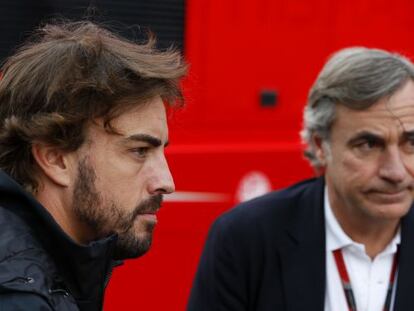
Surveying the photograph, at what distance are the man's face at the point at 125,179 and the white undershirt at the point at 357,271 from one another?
0.98 m

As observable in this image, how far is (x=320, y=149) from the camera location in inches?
126

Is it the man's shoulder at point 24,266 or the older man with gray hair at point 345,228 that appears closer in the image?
the man's shoulder at point 24,266

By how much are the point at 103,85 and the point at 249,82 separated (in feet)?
6.92

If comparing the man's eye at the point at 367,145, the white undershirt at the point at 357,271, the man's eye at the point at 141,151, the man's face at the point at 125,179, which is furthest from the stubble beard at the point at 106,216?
the man's eye at the point at 367,145

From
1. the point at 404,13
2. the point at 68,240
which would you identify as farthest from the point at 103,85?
the point at 404,13

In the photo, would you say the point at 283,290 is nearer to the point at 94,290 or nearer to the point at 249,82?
→ the point at 94,290

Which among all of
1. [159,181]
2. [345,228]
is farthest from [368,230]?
[159,181]

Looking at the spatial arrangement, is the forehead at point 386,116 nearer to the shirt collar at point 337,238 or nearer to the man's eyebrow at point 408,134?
the man's eyebrow at point 408,134

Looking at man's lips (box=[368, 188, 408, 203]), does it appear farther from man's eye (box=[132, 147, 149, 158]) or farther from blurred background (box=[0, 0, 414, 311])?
blurred background (box=[0, 0, 414, 311])

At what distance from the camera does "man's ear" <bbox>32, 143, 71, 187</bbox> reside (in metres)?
2.05

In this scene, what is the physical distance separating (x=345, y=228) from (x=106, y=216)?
118cm

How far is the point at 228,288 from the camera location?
115 inches

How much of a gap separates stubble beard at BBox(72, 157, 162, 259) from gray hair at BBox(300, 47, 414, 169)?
1108 millimetres

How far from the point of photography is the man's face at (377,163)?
9.58 feet
